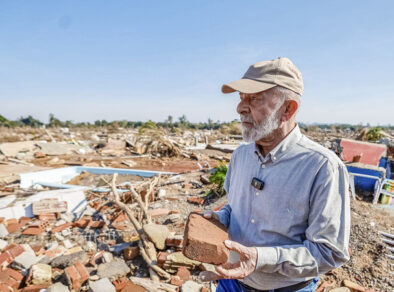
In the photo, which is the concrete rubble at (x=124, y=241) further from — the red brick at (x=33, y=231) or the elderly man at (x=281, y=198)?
the elderly man at (x=281, y=198)

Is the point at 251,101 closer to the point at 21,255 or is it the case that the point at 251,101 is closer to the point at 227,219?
the point at 227,219

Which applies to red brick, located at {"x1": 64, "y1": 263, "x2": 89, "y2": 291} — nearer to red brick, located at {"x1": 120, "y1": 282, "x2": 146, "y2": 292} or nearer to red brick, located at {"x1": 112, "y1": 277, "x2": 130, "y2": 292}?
red brick, located at {"x1": 112, "y1": 277, "x2": 130, "y2": 292}

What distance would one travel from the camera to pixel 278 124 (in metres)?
1.40

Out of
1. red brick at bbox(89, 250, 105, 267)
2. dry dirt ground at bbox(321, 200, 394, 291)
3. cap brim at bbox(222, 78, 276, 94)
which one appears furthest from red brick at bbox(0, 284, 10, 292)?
dry dirt ground at bbox(321, 200, 394, 291)

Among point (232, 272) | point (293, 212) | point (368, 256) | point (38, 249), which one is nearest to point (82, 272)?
point (38, 249)

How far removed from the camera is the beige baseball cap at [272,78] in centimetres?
131

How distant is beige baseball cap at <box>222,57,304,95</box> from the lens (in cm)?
131

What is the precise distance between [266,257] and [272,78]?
0.95m

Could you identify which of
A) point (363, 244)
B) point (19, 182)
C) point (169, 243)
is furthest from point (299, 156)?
point (19, 182)

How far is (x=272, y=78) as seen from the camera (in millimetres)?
1315

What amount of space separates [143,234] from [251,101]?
299 centimetres

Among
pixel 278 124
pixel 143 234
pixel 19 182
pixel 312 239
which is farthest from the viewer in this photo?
pixel 19 182

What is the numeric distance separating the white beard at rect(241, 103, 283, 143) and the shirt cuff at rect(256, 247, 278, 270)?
2.09 ft

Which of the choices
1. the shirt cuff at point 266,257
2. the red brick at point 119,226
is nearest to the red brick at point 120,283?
the red brick at point 119,226
